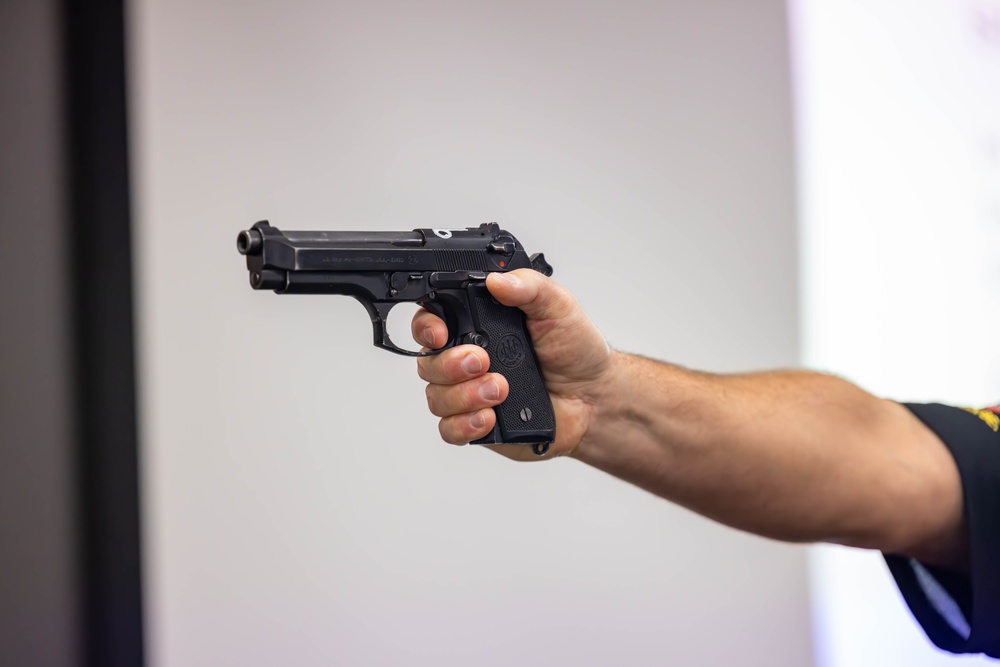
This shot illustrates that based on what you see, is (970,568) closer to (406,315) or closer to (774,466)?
(774,466)

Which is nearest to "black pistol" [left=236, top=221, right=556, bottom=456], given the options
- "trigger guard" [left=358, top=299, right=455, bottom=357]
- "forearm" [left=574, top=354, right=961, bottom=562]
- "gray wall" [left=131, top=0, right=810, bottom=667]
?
"trigger guard" [left=358, top=299, right=455, bottom=357]

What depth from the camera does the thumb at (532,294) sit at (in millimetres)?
1340

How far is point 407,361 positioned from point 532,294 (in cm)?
88

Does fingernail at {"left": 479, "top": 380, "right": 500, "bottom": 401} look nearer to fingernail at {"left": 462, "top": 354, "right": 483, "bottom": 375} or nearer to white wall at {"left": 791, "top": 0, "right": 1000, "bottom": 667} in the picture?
fingernail at {"left": 462, "top": 354, "right": 483, "bottom": 375}

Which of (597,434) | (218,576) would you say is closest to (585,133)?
(597,434)

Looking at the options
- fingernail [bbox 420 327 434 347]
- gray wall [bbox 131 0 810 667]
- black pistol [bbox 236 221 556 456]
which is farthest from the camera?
gray wall [bbox 131 0 810 667]

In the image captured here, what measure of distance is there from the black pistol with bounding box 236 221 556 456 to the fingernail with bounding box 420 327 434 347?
3cm

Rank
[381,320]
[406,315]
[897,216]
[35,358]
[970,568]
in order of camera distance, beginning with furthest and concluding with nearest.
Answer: [897,216]
[406,315]
[35,358]
[970,568]
[381,320]

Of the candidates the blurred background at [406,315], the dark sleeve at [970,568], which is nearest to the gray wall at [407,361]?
the blurred background at [406,315]

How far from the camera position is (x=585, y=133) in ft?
8.13

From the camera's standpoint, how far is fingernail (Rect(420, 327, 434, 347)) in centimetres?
139

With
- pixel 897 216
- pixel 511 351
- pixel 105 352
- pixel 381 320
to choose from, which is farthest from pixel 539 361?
pixel 897 216

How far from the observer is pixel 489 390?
1356 mm

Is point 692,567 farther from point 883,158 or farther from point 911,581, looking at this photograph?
point 883,158
